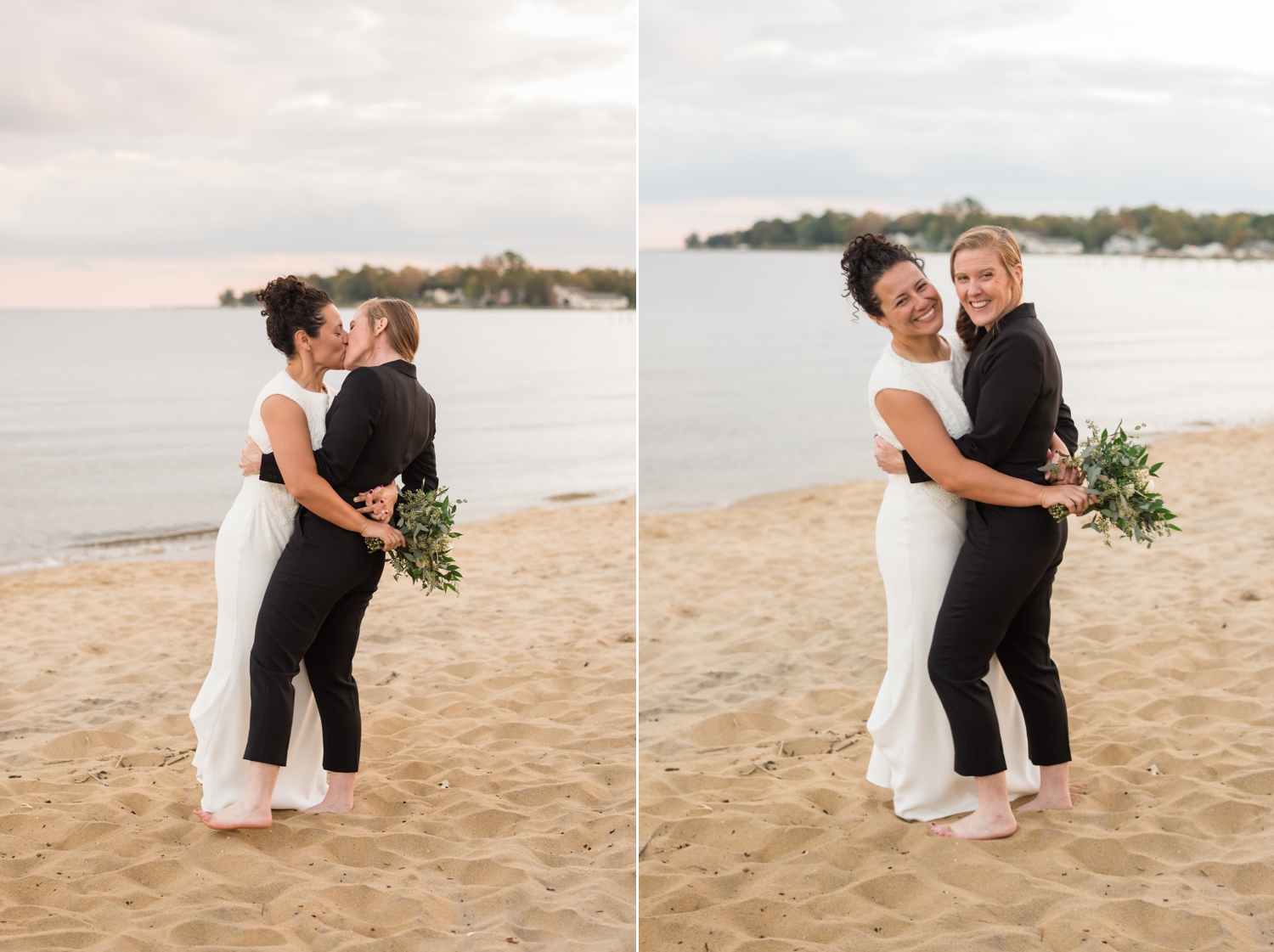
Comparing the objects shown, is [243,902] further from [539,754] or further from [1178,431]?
[1178,431]

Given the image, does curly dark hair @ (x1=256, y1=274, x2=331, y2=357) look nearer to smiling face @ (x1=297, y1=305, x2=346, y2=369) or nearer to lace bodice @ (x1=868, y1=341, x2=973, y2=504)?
smiling face @ (x1=297, y1=305, x2=346, y2=369)

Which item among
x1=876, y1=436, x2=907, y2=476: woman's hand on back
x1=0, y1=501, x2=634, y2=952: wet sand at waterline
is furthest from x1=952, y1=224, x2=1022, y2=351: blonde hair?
x1=0, y1=501, x2=634, y2=952: wet sand at waterline

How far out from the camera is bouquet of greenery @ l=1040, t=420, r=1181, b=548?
3.50m

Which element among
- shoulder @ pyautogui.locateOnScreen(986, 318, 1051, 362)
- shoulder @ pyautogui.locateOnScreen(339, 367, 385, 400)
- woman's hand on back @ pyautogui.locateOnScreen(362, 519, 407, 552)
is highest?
shoulder @ pyautogui.locateOnScreen(986, 318, 1051, 362)

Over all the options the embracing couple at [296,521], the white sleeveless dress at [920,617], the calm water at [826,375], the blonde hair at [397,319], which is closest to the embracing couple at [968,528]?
the white sleeveless dress at [920,617]

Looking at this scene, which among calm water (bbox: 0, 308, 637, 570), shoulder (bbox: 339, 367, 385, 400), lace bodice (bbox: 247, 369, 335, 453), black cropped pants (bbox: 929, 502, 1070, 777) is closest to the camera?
black cropped pants (bbox: 929, 502, 1070, 777)

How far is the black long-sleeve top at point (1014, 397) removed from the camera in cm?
336

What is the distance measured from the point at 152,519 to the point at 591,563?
8697mm

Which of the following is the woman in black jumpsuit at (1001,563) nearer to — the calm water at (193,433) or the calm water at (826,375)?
the calm water at (826,375)

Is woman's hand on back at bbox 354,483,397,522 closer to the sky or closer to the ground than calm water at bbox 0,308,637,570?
closer to the sky

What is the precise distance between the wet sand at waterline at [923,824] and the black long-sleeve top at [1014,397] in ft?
4.59

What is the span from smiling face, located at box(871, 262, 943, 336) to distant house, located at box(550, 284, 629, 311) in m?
74.3

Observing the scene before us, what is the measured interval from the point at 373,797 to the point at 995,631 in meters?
2.66

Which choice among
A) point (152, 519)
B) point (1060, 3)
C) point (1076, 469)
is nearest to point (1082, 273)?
point (1060, 3)
